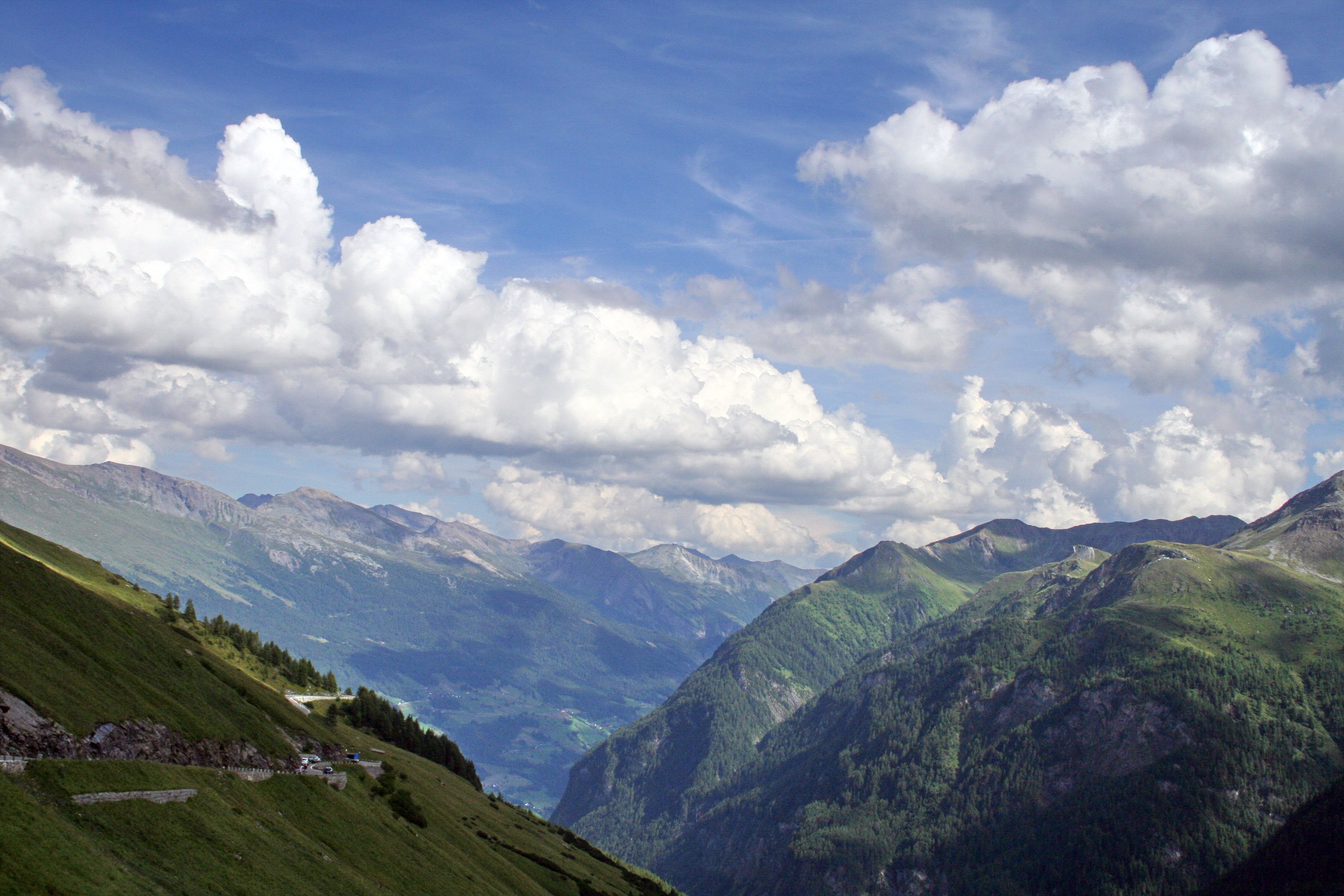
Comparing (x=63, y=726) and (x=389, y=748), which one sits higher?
(x=63, y=726)

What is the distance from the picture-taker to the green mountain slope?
53719 mm

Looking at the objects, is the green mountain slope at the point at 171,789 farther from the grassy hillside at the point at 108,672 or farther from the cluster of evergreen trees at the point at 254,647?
the cluster of evergreen trees at the point at 254,647

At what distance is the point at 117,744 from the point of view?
7306cm

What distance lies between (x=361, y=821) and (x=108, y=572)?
104 metres

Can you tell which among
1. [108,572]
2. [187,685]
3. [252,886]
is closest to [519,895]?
[187,685]

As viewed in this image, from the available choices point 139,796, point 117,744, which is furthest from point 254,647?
point 139,796

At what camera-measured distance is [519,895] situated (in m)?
113

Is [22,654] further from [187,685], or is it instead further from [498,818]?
[498,818]

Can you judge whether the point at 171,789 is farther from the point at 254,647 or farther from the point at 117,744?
the point at 254,647

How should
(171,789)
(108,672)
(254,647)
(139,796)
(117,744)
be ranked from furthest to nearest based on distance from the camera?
1. (254,647)
2. (108,672)
3. (117,744)
4. (171,789)
5. (139,796)

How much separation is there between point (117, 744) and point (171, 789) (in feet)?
39.5

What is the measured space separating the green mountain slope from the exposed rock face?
0.54 ft

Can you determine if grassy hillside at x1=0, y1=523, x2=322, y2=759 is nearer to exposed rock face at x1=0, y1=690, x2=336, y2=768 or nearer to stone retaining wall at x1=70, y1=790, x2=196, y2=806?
exposed rock face at x1=0, y1=690, x2=336, y2=768

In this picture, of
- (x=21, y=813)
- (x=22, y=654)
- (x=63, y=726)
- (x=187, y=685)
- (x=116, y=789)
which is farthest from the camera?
(x=187, y=685)
